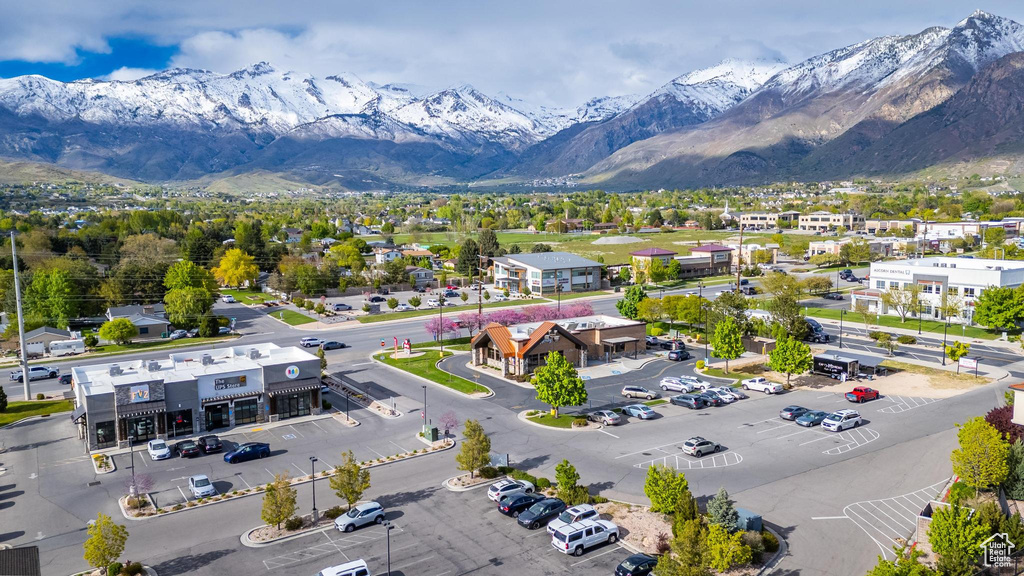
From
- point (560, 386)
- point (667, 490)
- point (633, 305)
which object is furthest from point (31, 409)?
point (633, 305)

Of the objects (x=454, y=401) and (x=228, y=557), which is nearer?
(x=228, y=557)

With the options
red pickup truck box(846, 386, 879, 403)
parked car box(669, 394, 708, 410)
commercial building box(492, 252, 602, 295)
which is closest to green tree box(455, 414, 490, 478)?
parked car box(669, 394, 708, 410)

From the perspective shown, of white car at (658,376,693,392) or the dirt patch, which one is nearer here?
the dirt patch

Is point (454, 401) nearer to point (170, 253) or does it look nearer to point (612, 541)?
point (612, 541)

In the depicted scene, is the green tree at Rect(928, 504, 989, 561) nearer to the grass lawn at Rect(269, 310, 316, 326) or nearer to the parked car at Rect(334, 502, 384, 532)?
the parked car at Rect(334, 502, 384, 532)

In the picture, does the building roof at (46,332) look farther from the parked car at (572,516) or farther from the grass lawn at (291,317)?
the parked car at (572,516)

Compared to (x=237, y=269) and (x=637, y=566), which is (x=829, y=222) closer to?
(x=237, y=269)

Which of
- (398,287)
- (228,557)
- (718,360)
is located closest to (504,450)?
(228,557)
